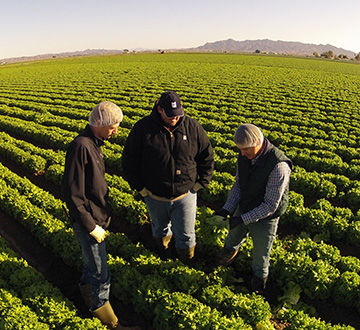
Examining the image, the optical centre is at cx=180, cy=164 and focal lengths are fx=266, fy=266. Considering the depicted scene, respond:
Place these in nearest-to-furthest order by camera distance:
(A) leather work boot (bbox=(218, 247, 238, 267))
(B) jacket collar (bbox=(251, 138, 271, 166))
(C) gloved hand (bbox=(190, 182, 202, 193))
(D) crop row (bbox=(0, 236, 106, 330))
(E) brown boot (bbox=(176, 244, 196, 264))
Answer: (B) jacket collar (bbox=(251, 138, 271, 166))
(D) crop row (bbox=(0, 236, 106, 330))
(C) gloved hand (bbox=(190, 182, 202, 193))
(A) leather work boot (bbox=(218, 247, 238, 267))
(E) brown boot (bbox=(176, 244, 196, 264))

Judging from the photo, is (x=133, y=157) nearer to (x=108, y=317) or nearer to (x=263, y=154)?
(x=263, y=154)

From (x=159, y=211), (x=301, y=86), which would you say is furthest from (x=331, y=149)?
(x=301, y=86)

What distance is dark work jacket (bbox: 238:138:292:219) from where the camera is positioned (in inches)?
153

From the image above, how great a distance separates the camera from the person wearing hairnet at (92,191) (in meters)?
3.57

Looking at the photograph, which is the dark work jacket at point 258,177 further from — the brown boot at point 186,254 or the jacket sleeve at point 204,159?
the brown boot at point 186,254

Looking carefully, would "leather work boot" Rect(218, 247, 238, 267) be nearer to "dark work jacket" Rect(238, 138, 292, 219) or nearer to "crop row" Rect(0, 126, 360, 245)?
"dark work jacket" Rect(238, 138, 292, 219)

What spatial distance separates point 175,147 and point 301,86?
2928cm

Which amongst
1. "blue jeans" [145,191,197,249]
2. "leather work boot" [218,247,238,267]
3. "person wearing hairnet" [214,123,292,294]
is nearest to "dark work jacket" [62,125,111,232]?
"blue jeans" [145,191,197,249]

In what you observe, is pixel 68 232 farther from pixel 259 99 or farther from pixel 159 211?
pixel 259 99

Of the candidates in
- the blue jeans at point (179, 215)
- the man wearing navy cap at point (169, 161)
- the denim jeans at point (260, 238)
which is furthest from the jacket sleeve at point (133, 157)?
the denim jeans at point (260, 238)

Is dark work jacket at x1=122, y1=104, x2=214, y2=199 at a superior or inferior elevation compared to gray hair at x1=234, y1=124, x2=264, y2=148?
inferior

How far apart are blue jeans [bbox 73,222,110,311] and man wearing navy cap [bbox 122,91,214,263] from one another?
1.29 meters

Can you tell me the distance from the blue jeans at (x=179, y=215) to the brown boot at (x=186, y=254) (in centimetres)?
12

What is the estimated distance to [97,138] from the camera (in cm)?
383
